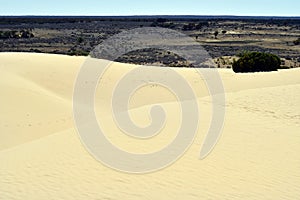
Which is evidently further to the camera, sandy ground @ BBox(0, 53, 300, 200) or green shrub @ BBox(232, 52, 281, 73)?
green shrub @ BBox(232, 52, 281, 73)

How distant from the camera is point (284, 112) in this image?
13383 millimetres

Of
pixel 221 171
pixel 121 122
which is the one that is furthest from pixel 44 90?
pixel 221 171

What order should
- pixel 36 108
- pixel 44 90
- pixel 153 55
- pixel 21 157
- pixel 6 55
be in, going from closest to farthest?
pixel 21 157 < pixel 36 108 < pixel 44 90 < pixel 6 55 < pixel 153 55

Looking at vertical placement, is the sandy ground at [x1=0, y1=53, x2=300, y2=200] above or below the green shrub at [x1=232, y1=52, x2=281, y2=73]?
below

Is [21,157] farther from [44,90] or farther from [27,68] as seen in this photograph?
[27,68]

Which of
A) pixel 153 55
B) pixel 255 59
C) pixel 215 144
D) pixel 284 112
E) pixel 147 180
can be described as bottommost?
pixel 147 180

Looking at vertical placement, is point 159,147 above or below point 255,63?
below

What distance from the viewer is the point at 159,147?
33.8ft

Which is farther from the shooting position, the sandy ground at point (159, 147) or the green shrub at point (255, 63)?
the green shrub at point (255, 63)

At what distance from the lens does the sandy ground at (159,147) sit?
7.78 m

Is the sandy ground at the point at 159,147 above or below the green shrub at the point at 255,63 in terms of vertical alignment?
below

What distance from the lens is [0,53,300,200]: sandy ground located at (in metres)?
7.78

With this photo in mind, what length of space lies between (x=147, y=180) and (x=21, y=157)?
11.0 feet

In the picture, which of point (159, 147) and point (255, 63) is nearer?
point (159, 147)
